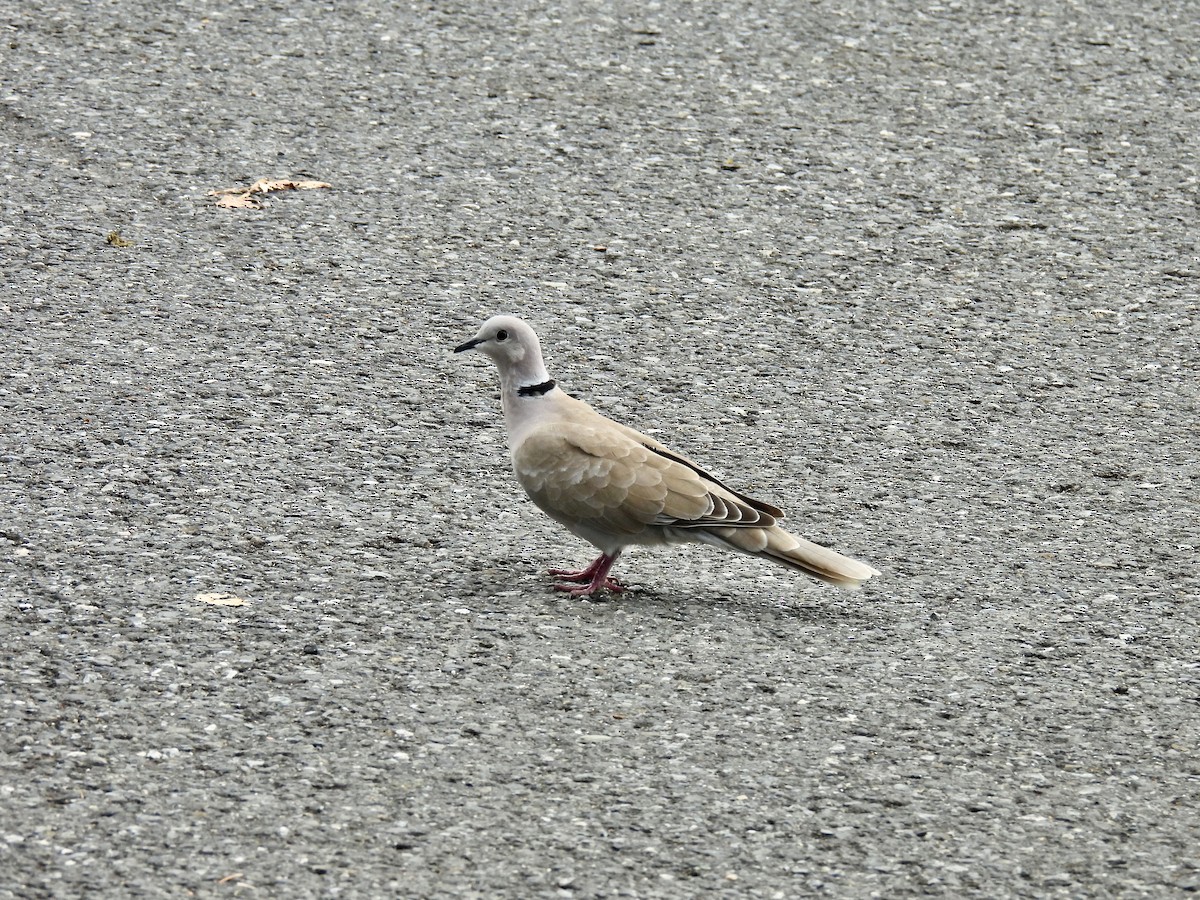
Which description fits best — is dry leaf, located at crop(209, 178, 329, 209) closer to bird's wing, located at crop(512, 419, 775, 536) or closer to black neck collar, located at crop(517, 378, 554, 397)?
black neck collar, located at crop(517, 378, 554, 397)

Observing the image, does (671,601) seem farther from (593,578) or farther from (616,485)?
(616,485)

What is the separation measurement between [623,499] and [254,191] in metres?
3.57

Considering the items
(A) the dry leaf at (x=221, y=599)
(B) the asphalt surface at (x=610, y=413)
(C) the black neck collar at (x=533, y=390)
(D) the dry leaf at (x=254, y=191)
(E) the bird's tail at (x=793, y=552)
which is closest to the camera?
(B) the asphalt surface at (x=610, y=413)

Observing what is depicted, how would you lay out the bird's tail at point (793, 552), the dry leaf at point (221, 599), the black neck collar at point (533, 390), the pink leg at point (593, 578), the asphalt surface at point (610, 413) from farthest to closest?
the black neck collar at point (533, 390) → the pink leg at point (593, 578) → the bird's tail at point (793, 552) → the dry leaf at point (221, 599) → the asphalt surface at point (610, 413)

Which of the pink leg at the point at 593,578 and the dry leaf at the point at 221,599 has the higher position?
the pink leg at the point at 593,578

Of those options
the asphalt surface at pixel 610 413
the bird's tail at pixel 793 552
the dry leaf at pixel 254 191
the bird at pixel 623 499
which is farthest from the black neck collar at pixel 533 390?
the dry leaf at pixel 254 191

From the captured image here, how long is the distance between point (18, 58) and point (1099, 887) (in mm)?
7337

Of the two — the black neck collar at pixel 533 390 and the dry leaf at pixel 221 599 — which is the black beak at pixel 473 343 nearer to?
the black neck collar at pixel 533 390

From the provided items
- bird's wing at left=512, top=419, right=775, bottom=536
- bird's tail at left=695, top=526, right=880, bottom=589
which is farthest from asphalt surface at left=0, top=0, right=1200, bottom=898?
bird's wing at left=512, top=419, right=775, bottom=536

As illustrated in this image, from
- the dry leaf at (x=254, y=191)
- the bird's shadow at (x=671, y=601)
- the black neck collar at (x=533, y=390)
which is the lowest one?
the bird's shadow at (x=671, y=601)

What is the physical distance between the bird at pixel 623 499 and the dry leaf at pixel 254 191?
9.35ft

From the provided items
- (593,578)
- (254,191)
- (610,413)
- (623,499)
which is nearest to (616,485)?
(623,499)

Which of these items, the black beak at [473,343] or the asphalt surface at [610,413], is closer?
the asphalt surface at [610,413]

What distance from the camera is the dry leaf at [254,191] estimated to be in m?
7.44
